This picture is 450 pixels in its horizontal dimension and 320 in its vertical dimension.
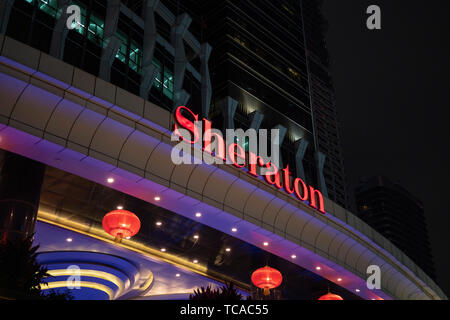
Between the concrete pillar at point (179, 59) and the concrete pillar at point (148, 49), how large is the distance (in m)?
1.17

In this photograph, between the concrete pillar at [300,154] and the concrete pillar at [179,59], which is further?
the concrete pillar at [300,154]

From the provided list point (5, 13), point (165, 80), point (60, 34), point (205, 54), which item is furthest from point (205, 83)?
point (5, 13)

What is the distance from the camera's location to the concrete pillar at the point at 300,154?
36156 millimetres

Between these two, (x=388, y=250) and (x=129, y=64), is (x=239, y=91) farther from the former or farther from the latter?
(x=388, y=250)

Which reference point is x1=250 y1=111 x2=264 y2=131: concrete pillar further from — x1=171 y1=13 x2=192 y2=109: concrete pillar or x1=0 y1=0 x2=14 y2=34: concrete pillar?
x1=0 y1=0 x2=14 y2=34: concrete pillar

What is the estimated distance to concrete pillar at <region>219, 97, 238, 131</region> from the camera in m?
31.9

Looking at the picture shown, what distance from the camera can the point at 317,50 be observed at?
9588cm

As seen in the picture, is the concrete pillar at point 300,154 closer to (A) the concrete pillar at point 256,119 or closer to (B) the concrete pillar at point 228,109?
(A) the concrete pillar at point 256,119

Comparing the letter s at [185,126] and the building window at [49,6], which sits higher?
→ the building window at [49,6]

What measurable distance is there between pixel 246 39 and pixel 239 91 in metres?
5.55

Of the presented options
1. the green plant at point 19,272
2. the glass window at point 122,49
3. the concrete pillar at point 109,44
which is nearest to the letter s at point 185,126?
the concrete pillar at point 109,44

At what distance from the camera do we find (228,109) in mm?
32219
